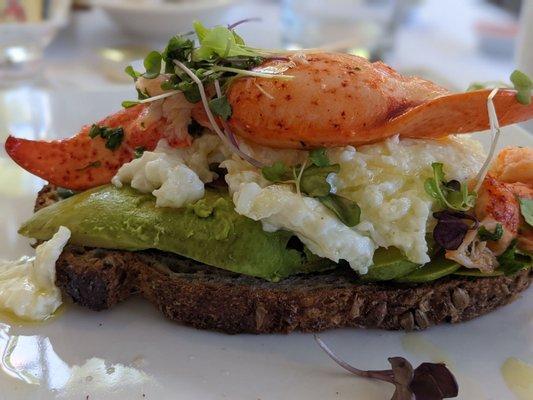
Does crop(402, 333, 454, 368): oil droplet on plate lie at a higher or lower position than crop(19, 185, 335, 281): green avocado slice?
lower

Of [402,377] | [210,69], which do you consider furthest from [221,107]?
[402,377]

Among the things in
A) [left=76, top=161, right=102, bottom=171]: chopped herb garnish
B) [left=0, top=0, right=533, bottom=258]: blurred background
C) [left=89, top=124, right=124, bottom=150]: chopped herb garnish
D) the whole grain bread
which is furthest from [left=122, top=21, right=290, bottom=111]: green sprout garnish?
[left=0, top=0, right=533, bottom=258]: blurred background

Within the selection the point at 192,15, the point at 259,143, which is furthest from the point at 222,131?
the point at 192,15

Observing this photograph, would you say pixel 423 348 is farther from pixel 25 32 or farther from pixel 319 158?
pixel 25 32

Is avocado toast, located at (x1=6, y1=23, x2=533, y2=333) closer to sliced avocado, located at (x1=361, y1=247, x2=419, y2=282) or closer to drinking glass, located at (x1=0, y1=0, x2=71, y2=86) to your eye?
sliced avocado, located at (x1=361, y1=247, x2=419, y2=282)

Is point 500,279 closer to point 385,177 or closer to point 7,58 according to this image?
point 385,177

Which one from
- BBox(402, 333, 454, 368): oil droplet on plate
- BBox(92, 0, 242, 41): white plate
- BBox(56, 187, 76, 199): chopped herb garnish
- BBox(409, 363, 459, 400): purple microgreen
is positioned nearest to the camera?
BBox(409, 363, 459, 400): purple microgreen

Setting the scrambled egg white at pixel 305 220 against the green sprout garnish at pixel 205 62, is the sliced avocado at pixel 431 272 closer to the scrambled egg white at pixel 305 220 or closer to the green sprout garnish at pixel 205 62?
the scrambled egg white at pixel 305 220
